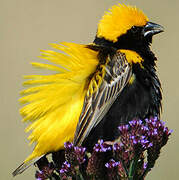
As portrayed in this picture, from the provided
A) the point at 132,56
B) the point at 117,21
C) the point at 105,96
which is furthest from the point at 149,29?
the point at 105,96

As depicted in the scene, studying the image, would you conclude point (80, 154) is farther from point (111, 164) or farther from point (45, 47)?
point (45, 47)

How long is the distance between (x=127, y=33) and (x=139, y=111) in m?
0.71

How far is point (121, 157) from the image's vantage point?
2982mm

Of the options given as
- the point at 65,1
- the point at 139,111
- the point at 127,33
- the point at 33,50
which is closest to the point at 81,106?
the point at 139,111

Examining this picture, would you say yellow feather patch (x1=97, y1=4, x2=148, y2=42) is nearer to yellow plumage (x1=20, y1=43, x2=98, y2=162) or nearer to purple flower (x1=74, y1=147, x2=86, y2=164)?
yellow plumage (x1=20, y1=43, x2=98, y2=162)

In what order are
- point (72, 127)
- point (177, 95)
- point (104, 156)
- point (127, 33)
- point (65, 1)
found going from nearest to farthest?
point (104, 156) < point (72, 127) < point (127, 33) < point (177, 95) < point (65, 1)

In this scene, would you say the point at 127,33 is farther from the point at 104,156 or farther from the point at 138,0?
the point at 138,0

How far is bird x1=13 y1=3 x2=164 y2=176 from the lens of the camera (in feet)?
11.5

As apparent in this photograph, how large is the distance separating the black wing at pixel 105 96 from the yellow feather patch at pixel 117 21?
1.21 feet

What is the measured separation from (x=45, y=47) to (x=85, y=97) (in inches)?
95.0

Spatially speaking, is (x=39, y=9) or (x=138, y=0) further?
(x=138, y=0)

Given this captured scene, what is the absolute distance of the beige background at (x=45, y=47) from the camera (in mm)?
5422

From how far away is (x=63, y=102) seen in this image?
11.6ft

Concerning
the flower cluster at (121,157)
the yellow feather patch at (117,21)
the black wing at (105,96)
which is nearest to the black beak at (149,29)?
the yellow feather patch at (117,21)
